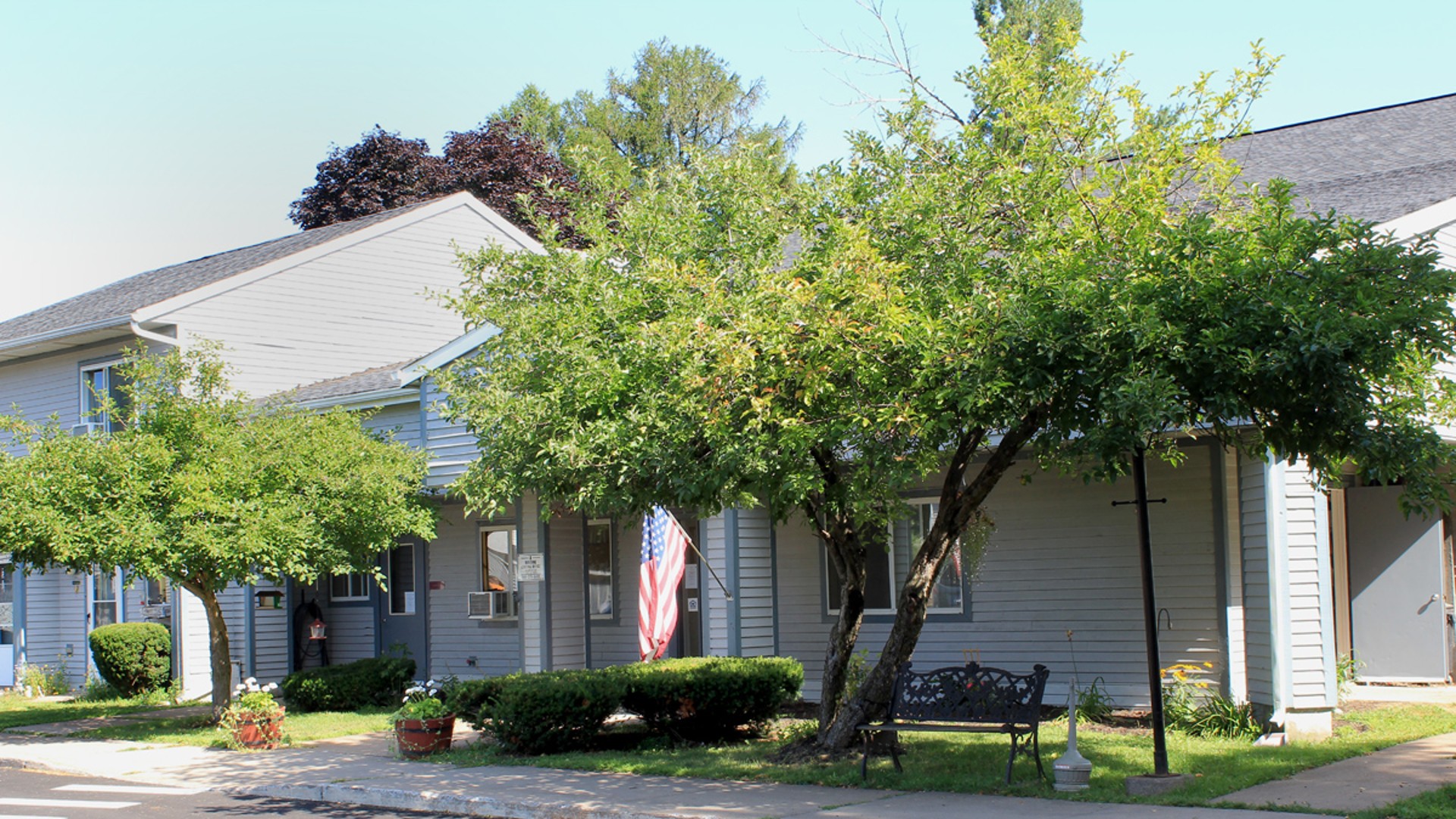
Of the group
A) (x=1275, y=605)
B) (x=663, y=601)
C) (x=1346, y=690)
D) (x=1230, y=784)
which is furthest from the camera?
(x=663, y=601)

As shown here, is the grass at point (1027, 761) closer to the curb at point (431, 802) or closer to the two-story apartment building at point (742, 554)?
the two-story apartment building at point (742, 554)

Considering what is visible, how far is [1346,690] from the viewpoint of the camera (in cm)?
1363

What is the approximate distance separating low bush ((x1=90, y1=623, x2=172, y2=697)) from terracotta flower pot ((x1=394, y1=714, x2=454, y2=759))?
9.71 m

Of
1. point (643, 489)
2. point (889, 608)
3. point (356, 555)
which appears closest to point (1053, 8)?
point (889, 608)

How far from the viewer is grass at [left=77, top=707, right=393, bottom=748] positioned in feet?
48.0

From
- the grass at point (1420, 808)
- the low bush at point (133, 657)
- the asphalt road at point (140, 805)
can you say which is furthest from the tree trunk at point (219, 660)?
the grass at point (1420, 808)

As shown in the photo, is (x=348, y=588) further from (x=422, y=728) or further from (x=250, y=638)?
(x=422, y=728)

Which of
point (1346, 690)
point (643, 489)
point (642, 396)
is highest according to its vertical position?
point (642, 396)

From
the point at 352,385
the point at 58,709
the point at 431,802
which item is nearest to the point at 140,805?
the point at 431,802

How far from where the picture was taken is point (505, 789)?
34.2ft

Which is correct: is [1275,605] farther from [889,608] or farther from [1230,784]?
[889,608]

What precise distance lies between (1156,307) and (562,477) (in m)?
4.78

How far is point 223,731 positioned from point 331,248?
10.4 metres

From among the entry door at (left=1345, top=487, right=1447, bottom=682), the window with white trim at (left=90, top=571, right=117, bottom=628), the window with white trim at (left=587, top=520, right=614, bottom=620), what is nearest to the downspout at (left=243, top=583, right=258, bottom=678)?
the window with white trim at (left=90, top=571, right=117, bottom=628)
